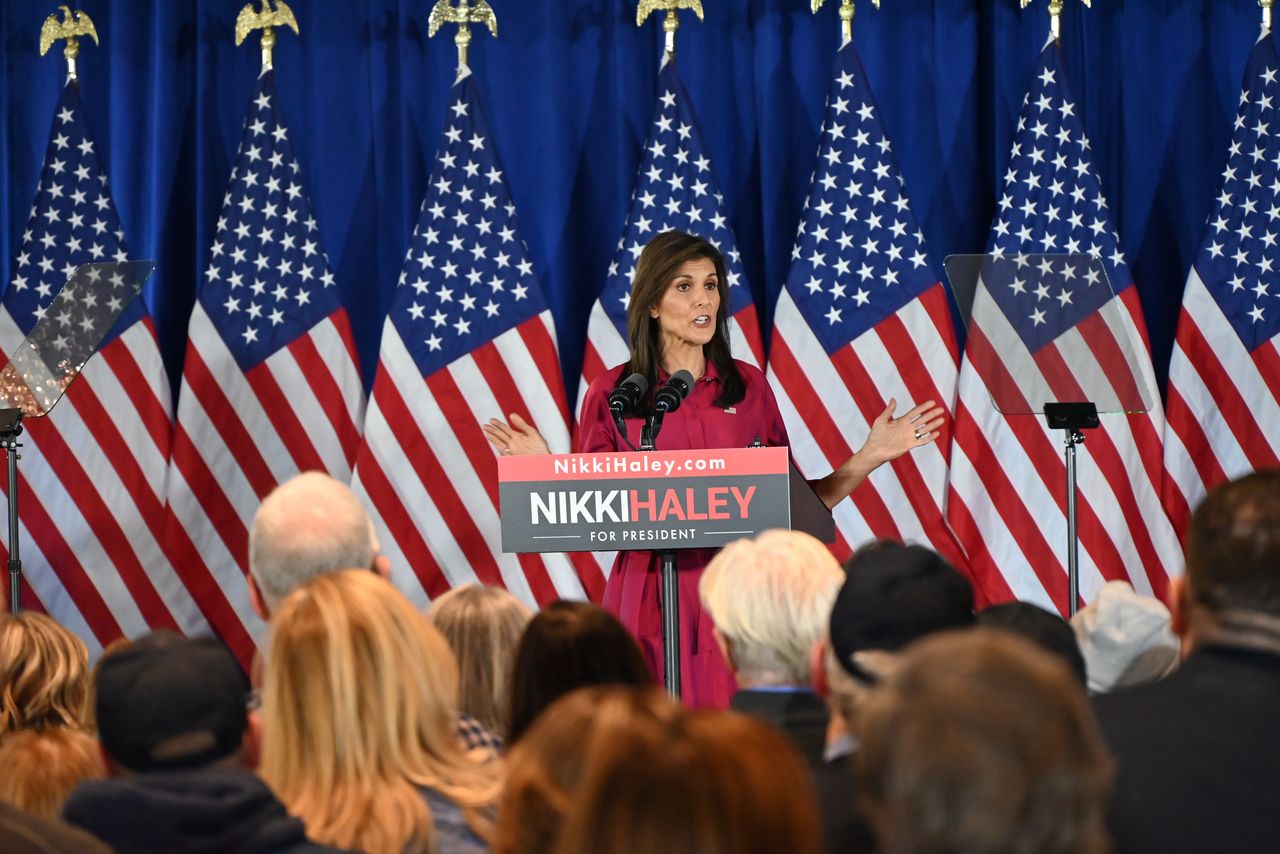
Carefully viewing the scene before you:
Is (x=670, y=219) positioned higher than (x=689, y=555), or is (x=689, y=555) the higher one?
(x=670, y=219)

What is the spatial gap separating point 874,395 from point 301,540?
3.73 m

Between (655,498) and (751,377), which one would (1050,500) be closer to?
(751,377)

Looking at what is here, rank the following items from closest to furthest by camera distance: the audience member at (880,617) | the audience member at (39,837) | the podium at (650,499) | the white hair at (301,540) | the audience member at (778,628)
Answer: the audience member at (39,837), the audience member at (880,617), the audience member at (778,628), the white hair at (301,540), the podium at (650,499)

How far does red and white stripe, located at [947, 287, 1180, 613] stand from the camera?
5.94 meters

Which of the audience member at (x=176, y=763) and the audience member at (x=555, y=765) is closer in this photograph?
the audience member at (x=555, y=765)

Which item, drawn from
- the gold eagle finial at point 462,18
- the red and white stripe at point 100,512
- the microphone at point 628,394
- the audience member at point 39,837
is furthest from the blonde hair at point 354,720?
the gold eagle finial at point 462,18

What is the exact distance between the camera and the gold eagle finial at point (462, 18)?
6.42 m

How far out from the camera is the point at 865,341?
6.15 metres

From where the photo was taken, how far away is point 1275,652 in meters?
1.95

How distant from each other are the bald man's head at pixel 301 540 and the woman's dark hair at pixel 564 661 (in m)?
0.58

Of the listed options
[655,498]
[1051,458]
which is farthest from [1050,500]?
[655,498]

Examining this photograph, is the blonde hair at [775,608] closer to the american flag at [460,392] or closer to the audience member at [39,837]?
the audience member at [39,837]

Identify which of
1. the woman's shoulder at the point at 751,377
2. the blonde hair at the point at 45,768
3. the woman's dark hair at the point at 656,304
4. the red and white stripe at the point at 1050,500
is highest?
the woman's dark hair at the point at 656,304

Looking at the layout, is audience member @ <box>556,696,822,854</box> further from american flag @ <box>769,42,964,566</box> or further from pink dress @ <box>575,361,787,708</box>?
american flag @ <box>769,42,964,566</box>
